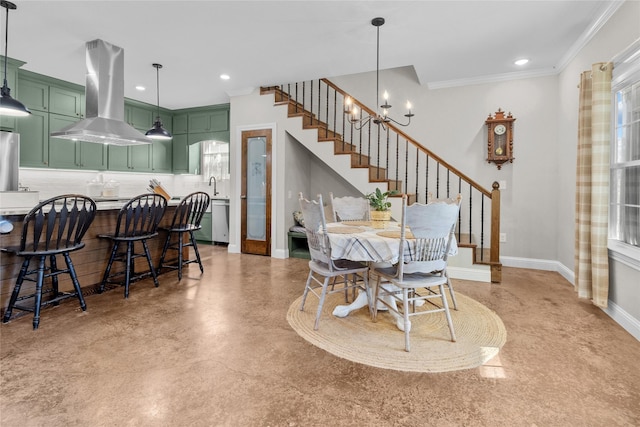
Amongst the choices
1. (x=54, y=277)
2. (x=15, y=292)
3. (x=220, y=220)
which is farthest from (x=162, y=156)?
(x=15, y=292)

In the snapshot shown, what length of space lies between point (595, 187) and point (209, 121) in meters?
6.14

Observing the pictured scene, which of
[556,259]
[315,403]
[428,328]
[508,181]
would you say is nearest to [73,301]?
[315,403]

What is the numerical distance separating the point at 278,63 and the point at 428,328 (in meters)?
3.62

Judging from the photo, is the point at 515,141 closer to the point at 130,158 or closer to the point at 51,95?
the point at 130,158

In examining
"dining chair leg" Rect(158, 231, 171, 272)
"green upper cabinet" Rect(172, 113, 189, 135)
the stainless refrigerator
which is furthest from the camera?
"green upper cabinet" Rect(172, 113, 189, 135)

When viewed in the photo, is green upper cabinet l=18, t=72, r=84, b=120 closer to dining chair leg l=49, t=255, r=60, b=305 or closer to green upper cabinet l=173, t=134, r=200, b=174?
green upper cabinet l=173, t=134, r=200, b=174

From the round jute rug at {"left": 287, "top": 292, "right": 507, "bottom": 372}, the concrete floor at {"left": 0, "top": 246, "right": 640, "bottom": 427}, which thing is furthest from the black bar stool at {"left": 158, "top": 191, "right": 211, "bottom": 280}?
the round jute rug at {"left": 287, "top": 292, "right": 507, "bottom": 372}

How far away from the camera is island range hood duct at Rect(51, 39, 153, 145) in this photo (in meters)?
3.77

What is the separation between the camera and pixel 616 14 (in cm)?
281

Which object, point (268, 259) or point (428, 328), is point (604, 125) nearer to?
point (428, 328)

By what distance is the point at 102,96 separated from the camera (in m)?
3.91

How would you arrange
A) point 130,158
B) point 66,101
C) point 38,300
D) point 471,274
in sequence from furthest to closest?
point 130,158 → point 66,101 → point 471,274 → point 38,300

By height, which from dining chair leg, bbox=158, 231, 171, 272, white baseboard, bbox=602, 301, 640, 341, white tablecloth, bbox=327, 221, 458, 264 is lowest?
white baseboard, bbox=602, 301, 640, 341

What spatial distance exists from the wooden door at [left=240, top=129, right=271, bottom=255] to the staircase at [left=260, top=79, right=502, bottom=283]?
0.72 meters
